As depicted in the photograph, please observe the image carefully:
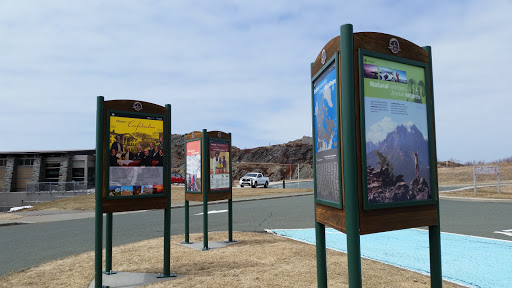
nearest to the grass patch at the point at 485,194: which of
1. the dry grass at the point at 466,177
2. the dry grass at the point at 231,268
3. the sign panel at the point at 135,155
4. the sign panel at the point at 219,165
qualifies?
the dry grass at the point at 466,177

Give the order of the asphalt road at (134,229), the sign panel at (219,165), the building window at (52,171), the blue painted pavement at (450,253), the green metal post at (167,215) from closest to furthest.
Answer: the blue painted pavement at (450,253) < the green metal post at (167,215) < the asphalt road at (134,229) < the sign panel at (219,165) < the building window at (52,171)

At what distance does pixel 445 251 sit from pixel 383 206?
5405mm

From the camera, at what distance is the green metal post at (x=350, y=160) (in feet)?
9.37

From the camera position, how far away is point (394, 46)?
323cm

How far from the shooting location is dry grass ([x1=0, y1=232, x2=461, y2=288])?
523 cm

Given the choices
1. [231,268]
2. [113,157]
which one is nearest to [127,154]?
[113,157]

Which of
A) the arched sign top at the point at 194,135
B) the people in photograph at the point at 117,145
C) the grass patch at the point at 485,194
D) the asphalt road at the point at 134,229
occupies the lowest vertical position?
the asphalt road at the point at 134,229

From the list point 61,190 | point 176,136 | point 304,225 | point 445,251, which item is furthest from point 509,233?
point 176,136

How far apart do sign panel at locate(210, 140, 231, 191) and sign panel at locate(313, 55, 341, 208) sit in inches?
212

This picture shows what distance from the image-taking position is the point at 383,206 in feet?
9.87

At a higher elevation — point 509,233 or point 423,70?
point 423,70

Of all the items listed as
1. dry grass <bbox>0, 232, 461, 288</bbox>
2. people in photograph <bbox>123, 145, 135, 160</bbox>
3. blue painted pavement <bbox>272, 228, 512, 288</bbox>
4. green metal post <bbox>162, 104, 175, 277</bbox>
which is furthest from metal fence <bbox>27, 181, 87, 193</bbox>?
people in photograph <bbox>123, 145, 135, 160</bbox>

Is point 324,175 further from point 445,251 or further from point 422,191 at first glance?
point 445,251

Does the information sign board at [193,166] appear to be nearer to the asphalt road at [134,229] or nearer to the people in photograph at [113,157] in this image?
the asphalt road at [134,229]
